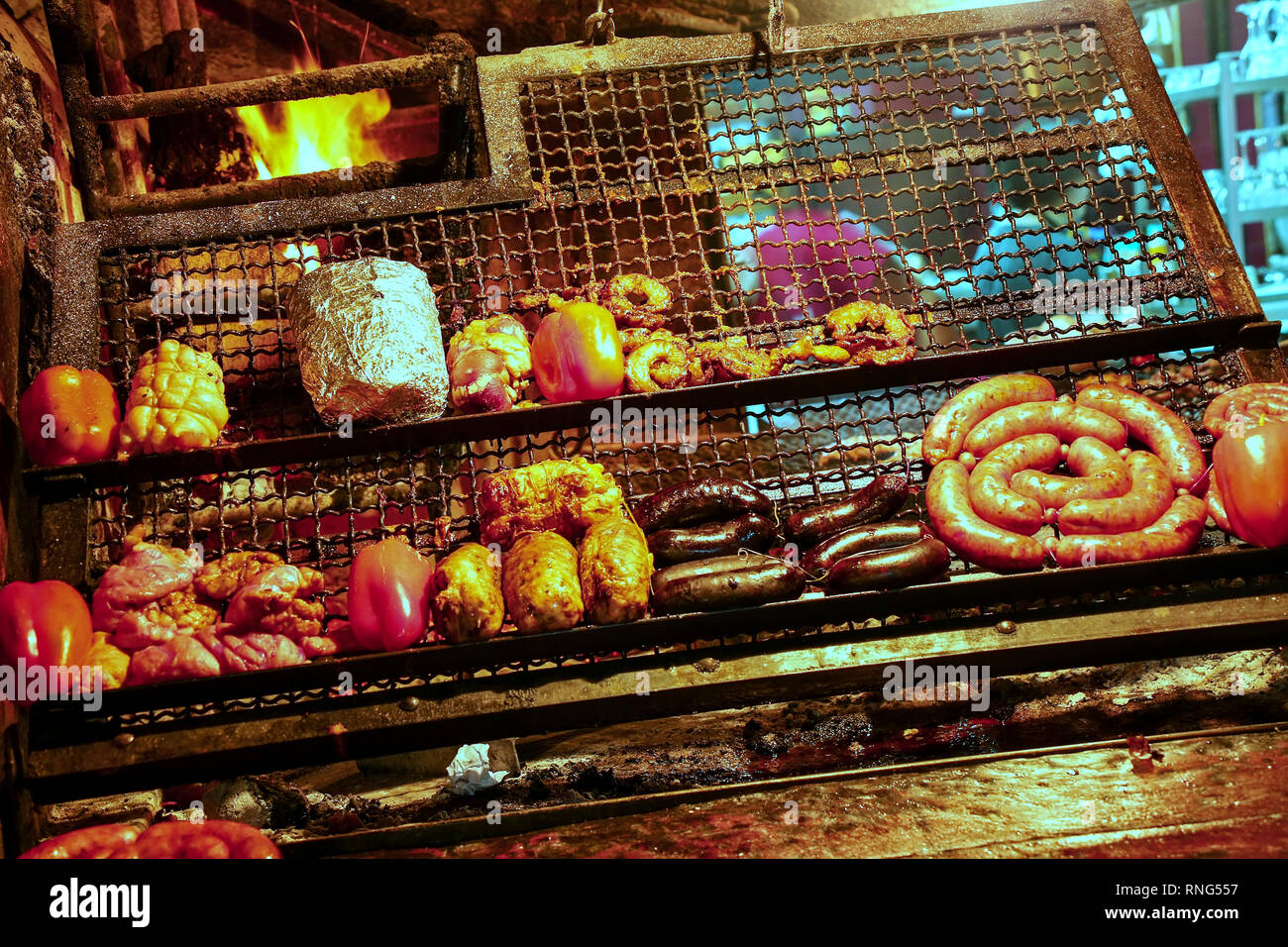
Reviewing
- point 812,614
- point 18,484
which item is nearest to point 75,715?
point 18,484

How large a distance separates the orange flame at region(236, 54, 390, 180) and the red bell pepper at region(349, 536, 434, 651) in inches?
171

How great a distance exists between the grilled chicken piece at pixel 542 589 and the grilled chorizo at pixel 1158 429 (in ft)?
8.83

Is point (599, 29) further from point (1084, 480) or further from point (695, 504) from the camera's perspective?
point (1084, 480)

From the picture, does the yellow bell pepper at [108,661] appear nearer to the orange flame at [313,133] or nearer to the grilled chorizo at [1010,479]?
the grilled chorizo at [1010,479]

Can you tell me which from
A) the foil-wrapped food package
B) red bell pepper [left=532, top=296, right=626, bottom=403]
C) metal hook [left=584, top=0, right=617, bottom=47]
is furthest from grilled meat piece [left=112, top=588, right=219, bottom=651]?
metal hook [left=584, top=0, right=617, bottom=47]

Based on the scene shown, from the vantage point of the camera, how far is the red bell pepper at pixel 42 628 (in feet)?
11.6

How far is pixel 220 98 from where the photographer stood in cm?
517

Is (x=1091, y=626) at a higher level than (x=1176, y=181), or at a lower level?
lower

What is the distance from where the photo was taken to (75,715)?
3.57 m

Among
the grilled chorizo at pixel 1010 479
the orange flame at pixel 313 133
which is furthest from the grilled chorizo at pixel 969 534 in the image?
the orange flame at pixel 313 133

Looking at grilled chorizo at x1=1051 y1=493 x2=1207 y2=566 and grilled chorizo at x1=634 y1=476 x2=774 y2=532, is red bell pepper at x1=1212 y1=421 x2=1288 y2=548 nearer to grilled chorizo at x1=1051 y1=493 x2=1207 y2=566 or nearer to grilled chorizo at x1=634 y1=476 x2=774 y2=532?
grilled chorizo at x1=1051 y1=493 x2=1207 y2=566

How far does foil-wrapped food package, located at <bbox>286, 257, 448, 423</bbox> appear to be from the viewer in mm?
4059

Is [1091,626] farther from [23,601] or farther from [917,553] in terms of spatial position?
[23,601]
